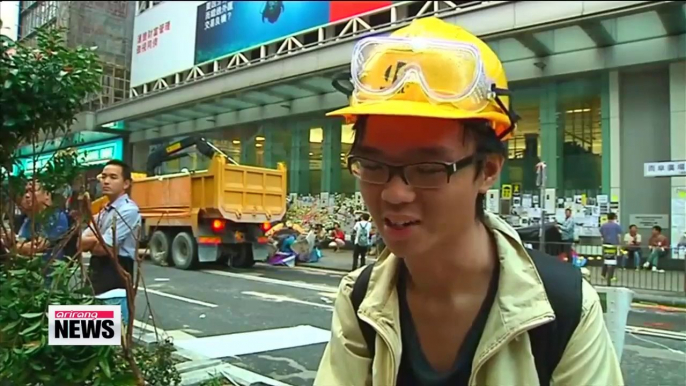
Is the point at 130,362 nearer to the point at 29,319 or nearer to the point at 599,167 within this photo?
the point at 29,319

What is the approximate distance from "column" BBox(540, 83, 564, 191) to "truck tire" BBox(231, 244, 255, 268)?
4883mm

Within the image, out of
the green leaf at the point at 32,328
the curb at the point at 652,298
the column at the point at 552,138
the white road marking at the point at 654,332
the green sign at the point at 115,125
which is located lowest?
the white road marking at the point at 654,332

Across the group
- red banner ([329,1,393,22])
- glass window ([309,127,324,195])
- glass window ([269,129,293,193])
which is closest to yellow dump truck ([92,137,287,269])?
glass window ([269,129,293,193])

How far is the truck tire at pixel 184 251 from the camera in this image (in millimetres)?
10594

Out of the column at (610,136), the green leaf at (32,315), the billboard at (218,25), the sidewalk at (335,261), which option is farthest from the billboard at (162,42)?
the column at (610,136)

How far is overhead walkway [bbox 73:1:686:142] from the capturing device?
18.4 feet

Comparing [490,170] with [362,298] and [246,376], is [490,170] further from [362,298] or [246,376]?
[246,376]

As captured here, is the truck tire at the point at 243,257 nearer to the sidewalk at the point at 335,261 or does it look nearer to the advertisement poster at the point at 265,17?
the sidewalk at the point at 335,261

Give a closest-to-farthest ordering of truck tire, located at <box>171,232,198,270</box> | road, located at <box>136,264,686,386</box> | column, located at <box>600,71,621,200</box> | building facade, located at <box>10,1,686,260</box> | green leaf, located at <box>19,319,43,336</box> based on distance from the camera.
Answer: green leaf, located at <box>19,319,43,336</box> < building facade, located at <box>10,1,686,260</box> < road, located at <box>136,264,686,386</box> < column, located at <box>600,71,621,200</box> < truck tire, located at <box>171,232,198,270</box>

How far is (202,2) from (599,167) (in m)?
11.3

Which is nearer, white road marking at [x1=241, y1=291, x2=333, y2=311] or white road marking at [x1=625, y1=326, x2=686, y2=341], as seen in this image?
white road marking at [x1=625, y1=326, x2=686, y2=341]

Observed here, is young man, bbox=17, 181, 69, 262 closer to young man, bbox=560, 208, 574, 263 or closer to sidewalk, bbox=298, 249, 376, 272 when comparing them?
sidewalk, bbox=298, 249, 376, 272

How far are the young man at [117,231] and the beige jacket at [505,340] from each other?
3.31 metres

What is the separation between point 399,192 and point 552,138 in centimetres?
1055
